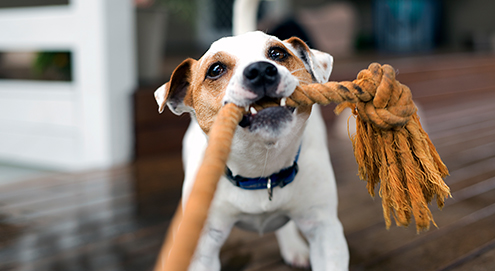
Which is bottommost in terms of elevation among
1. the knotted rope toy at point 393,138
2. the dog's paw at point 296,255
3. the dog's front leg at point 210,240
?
the dog's paw at point 296,255

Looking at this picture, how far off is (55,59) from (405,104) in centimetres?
302

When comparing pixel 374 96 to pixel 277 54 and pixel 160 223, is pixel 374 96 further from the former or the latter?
pixel 160 223

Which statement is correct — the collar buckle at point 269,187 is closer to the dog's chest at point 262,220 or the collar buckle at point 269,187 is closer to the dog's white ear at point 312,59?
the dog's chest at point 262,220

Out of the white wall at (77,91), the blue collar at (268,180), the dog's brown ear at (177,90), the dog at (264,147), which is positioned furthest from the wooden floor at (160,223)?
the dog's brown ear at (177,90)

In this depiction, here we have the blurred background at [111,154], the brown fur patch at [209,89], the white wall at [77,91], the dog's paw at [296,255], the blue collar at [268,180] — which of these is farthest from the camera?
the white wall at [77,91]

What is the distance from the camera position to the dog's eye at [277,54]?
48.9 inches

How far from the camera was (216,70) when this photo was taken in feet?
4.05

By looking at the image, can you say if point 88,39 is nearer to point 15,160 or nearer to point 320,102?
point 15,160

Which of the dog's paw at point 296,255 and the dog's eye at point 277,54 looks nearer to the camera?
the dog's eye at point 277,54

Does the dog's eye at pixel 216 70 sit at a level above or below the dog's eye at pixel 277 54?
below

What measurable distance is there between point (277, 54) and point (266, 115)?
27 centimetres

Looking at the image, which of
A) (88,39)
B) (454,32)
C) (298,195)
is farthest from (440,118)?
(454,32)

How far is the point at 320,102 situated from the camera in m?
1.06

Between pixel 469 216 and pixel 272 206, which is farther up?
pixel 272 206
